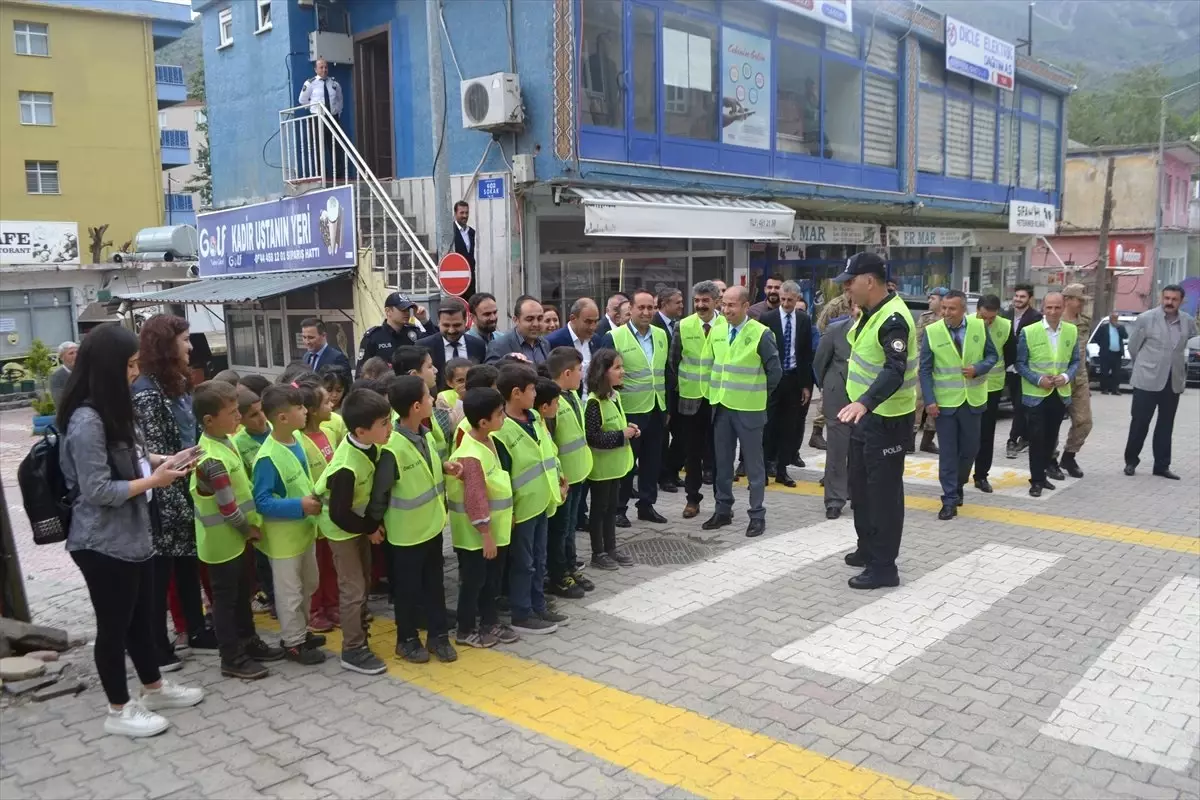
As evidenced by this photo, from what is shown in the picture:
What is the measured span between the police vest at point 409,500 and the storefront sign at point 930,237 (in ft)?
56.7

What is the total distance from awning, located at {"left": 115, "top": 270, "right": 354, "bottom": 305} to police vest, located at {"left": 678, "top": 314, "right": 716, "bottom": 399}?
21.4 ft

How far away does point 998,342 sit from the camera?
837 centimetres

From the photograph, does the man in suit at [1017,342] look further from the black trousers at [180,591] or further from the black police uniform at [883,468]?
the black trousers at [180,591]

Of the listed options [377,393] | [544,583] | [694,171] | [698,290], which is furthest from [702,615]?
[694,171]

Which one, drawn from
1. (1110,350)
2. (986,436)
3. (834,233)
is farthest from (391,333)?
(1110,350)

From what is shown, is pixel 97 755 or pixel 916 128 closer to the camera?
pixel 97 755

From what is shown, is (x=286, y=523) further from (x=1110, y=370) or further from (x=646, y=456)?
(x=1110, y=370)

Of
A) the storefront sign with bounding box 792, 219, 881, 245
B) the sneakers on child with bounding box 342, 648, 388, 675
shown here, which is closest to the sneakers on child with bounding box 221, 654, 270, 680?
the sneakers on child with bounding box 342, 648, 388, 675

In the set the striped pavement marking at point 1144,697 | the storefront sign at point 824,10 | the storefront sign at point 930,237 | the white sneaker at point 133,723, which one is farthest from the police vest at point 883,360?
the storefront sign at point 930,237

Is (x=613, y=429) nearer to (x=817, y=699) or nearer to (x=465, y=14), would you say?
(x=817, y=699)

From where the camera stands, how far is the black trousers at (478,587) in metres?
4.89

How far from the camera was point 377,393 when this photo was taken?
4594 mm

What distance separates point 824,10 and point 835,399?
10222 mm

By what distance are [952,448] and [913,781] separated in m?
4.74
